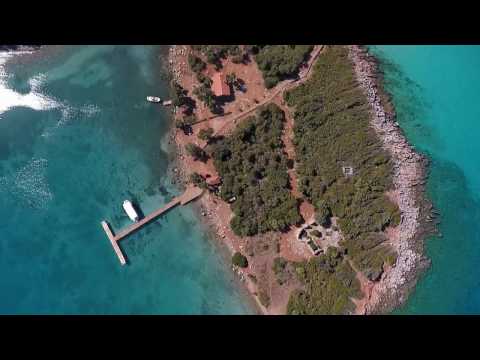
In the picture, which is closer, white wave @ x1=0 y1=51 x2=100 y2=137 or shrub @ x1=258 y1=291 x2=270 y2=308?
shrub @ x1=258 y1=291 x2=270 y2=308

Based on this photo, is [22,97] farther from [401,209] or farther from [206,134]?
[401,209]

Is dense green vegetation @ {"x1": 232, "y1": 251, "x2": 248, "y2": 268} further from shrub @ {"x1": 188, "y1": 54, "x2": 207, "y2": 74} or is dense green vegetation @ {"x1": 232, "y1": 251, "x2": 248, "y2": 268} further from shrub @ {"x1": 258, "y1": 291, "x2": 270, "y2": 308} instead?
shrub @ {"x1": 188, "y1": 54, "x2": 207, "y2": 74}

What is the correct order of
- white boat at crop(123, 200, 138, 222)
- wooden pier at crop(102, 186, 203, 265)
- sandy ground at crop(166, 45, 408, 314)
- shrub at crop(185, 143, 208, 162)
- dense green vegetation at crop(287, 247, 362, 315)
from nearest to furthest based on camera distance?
1. dense green vegetation at crop(287, 247, 362, 315)
2. white boat at crop(123, 200, 138, 222)
3. wooden pier at crop(102, 186, 203, 265)
4. shrub at crop(185, 143, 208, 162)
5. sandy ground at crop(166, 45, 408, 314)

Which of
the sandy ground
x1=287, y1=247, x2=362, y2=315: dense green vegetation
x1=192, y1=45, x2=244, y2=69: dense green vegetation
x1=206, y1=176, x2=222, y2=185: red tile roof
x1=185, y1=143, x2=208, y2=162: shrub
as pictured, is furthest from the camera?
x1=192, y1=45, x2=244, y2=69: dense green vegetation

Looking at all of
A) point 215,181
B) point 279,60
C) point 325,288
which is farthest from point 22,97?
point 325,288

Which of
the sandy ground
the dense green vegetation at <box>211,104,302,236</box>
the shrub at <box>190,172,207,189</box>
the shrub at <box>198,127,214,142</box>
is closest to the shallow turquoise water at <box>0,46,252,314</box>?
the sandy ground
